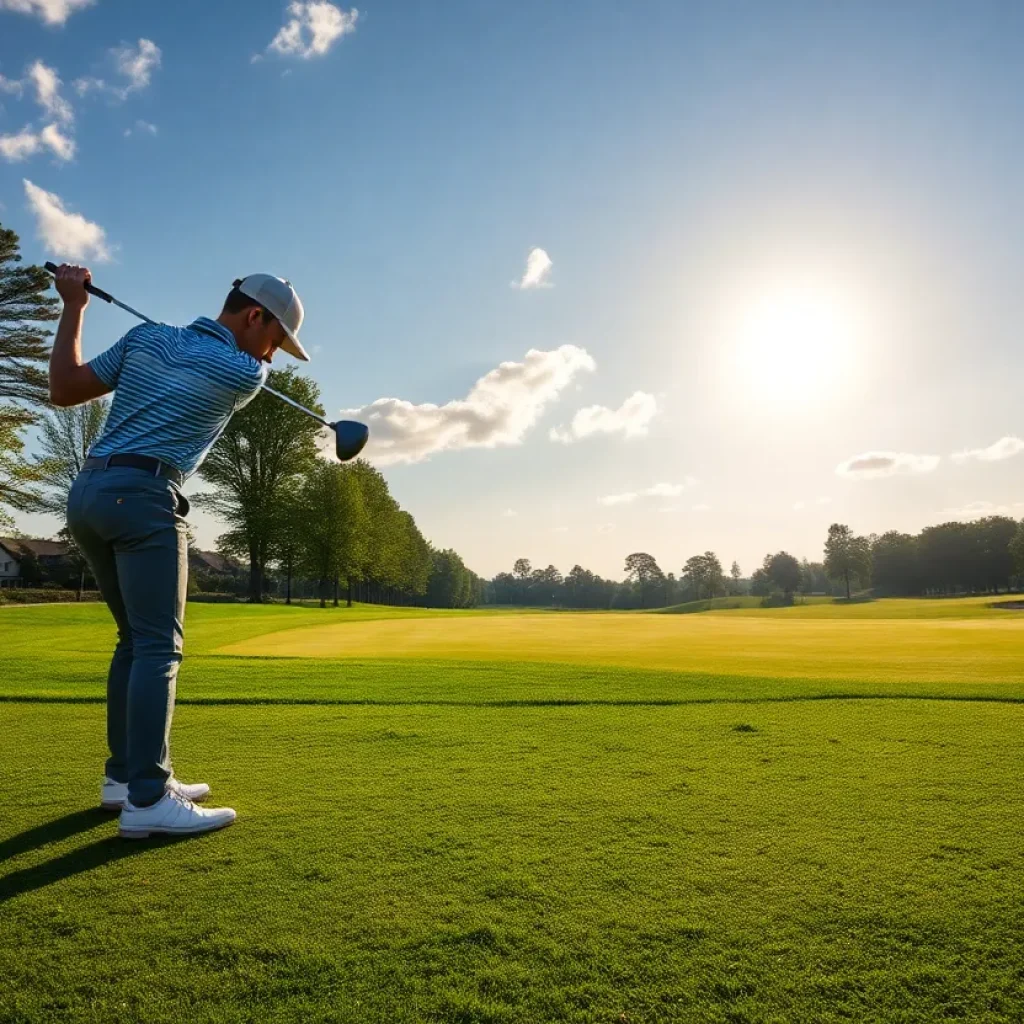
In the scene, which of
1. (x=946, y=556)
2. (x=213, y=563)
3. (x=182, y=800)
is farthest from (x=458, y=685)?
(x=946, y=556)

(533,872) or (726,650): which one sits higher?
(533,872)

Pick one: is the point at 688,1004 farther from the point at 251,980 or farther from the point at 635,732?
the point at 635,732

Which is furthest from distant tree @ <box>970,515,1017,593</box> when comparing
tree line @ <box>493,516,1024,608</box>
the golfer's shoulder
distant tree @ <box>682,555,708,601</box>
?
the golfer's shoulder

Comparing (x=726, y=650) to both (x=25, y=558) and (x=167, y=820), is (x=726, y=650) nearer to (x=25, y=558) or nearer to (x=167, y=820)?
(x=167, y=820)

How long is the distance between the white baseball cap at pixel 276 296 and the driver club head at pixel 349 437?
896 millimetres

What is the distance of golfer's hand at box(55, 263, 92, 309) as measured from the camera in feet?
11.5

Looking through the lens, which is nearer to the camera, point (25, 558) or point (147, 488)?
Answer: point (147, 488)

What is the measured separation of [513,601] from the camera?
555 feet

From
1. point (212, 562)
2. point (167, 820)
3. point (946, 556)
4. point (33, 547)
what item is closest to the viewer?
point (167, 820)

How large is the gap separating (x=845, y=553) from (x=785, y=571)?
13141mm

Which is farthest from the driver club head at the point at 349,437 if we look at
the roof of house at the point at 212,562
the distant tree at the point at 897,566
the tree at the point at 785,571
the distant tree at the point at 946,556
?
the distant tree at the point at 897,566

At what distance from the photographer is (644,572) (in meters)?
150

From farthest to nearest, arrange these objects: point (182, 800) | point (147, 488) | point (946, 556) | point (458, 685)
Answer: point (946, 556)
point (458, 685)
point (147, 488)
point (182, 800)

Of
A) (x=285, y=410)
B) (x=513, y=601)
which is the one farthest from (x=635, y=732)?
(x=513, y=601)
